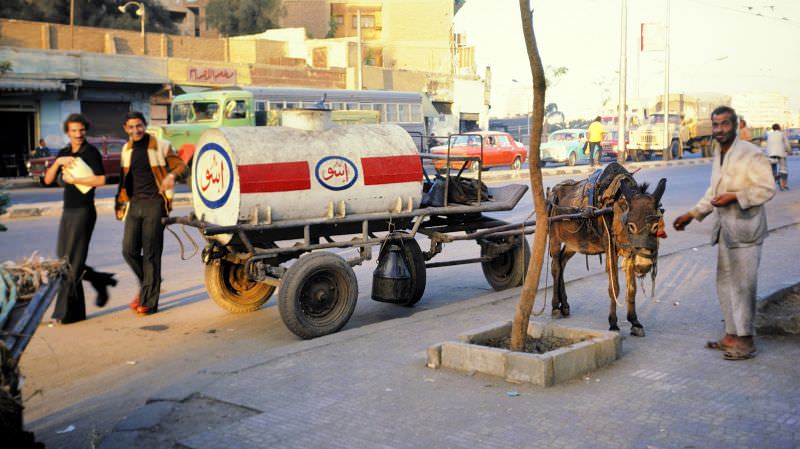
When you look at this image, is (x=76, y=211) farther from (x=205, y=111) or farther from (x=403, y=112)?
(x=403, y=112)

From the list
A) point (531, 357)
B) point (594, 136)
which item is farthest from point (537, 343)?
point (594, 136)

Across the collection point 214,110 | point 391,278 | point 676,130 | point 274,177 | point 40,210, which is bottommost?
point 391,278

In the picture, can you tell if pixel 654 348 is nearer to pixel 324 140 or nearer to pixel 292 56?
pixel 324 140

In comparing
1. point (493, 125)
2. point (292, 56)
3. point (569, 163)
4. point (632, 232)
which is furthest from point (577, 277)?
point (493, 125)

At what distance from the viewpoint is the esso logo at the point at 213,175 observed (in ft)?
25.2

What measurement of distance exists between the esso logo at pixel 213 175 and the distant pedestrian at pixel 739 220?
13.5 ft

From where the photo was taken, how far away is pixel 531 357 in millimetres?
5852

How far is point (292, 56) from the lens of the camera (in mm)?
50500

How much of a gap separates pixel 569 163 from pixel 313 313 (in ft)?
109

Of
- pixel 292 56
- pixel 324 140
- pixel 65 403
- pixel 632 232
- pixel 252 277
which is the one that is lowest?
pixel 65 403

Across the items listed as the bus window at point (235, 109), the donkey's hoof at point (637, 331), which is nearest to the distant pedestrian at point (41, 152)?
the bus window at point (235, 109)

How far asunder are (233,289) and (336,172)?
1858 mm

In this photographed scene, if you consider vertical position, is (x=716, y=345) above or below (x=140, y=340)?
above

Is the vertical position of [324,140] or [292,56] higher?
[292,56]
